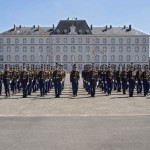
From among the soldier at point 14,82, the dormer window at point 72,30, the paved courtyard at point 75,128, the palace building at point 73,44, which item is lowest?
the paved courtyard at point 75,128

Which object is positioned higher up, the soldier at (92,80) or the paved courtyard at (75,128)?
the soldier at (92,80)

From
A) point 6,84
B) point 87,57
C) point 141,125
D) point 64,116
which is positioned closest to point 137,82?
point 6,84

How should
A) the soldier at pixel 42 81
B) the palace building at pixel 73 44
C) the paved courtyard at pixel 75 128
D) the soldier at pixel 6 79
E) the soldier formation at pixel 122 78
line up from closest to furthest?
1. the paved courtyard at pixel 75 128
2. the soldier at pixel 6 79
3. the soldier formation at pixel 122 78
4. the soldier at pixel 42 81
5. the palace building at pixel 73 44

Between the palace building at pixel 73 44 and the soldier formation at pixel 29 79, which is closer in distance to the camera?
the soldier formation at pixel 29 79

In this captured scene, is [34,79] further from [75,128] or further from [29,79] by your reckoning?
[75,128]

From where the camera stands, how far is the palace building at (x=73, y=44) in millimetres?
121250

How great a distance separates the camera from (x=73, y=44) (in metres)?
122

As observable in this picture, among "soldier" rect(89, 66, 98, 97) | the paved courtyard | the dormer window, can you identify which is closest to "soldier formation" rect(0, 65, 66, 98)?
"soldier" rect(89, 66, 98, 97)

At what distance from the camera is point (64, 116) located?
13.8 meters

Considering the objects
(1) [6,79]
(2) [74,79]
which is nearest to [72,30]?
(2) [74,79]

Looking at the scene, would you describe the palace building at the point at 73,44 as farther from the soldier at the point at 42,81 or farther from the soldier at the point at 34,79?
the soldier at the point at 42,81

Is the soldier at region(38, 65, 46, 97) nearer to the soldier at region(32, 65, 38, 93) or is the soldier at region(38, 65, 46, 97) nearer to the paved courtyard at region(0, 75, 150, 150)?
the soldier at region(32, 65, 38, 93)

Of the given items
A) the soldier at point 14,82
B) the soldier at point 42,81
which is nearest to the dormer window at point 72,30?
the soldier at point 14,82

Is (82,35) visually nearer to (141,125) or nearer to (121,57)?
(121,57)
